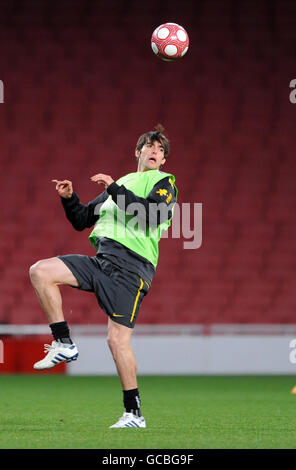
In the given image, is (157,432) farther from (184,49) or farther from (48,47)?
(48,47)

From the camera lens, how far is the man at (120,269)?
4629mm

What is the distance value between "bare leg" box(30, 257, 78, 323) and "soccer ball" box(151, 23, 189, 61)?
2.64 m

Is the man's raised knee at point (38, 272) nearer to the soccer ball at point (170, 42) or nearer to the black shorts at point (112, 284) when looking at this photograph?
the black shorts at point (112, 284)

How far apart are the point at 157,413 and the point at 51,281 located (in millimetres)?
1606

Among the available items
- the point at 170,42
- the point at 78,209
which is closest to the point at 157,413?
the point at 78,209

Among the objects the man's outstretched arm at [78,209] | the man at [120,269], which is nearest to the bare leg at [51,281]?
the man at [120,269]

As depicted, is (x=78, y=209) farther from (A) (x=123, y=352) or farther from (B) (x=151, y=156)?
(A) (x=123, y=352)

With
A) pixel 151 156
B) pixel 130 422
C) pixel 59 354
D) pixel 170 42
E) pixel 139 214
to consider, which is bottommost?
pixel 130 422

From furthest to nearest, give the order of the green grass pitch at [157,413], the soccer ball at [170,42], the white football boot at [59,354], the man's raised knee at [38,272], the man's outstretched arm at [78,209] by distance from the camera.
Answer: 1. the soccer ball at [170,42]
2. the man's outstretched arm at [78,209]
3. the man's raised knee at [38,272]
4. the white football boot at [59,354]
5. the green grass pitch at [157,413]

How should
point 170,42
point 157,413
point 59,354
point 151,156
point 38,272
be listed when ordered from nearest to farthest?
point 59,354 < point 38,272 < point 151,156 < point 157,413 < point 170,42

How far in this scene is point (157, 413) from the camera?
5.79m

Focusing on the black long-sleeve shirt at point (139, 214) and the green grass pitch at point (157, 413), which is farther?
the black long-sleeve shirt at point (139, 214)
